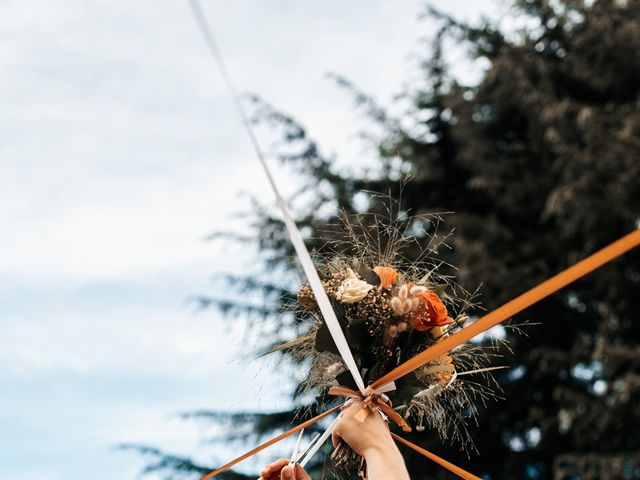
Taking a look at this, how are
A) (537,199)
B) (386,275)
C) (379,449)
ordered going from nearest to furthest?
1. (379,449)
2. (386,275)
3. (537,199)

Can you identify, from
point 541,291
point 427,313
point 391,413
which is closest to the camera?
point 541,291

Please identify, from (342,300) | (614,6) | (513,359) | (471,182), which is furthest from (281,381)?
(614,6)

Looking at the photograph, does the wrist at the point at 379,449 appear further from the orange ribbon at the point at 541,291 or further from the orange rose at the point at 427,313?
the orange rose at the point at 427,313

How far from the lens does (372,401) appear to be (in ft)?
7.30

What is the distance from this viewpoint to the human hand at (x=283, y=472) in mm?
2137

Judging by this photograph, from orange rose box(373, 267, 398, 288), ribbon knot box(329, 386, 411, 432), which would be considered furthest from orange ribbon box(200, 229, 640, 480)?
orange rose box(373, 267, 398, 288)

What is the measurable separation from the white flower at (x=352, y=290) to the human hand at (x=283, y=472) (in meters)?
0.49

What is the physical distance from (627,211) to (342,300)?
354 inches

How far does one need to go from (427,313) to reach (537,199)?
1018 centimetres

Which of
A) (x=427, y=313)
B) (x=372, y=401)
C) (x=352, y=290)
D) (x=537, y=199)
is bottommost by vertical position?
(x=372, y=401)

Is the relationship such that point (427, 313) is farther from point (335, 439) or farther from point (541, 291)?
point (541, 291)

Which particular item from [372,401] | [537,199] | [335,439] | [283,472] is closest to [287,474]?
[283,472]

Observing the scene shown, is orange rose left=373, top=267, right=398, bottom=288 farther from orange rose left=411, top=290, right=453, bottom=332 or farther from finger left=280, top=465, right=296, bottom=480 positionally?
finger left=280, top=465, right=296, bottom=480

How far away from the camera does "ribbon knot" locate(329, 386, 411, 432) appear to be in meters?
2.20
